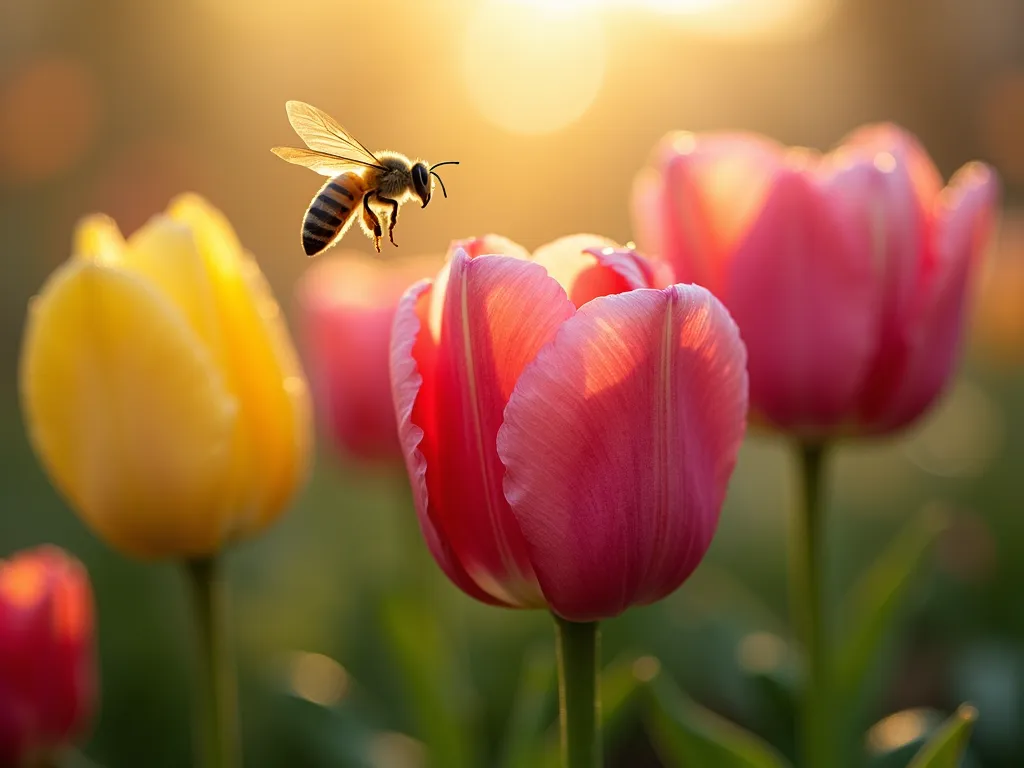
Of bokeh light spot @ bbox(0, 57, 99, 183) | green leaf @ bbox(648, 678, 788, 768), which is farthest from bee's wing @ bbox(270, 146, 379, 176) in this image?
bokeh light spot @ bbox(0, 57, 99, 183)

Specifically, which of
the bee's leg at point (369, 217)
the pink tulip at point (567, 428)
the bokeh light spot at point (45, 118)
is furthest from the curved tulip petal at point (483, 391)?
the bokeh light spot at point (45, 118)

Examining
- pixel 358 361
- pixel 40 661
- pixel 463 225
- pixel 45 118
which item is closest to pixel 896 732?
pixel 40 661

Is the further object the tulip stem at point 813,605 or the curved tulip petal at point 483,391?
the tulip stem at point 813,605

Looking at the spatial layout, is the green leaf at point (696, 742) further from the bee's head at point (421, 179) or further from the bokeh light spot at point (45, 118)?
the bokeh light spot at point (45, 118)

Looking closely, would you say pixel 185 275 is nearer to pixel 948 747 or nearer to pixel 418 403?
pixel 418 403

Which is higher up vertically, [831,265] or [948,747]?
[831,265]

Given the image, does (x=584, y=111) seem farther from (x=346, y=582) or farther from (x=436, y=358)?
(x=436, y=358)
